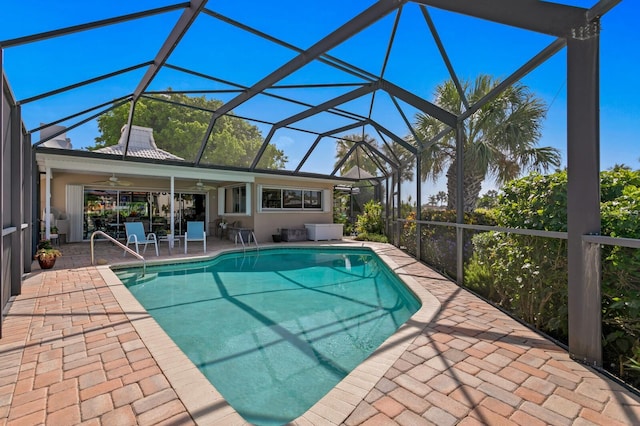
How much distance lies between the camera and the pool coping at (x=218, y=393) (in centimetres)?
221

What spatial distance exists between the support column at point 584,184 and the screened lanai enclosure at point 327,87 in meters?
0.01

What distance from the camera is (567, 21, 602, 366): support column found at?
9.32 feet

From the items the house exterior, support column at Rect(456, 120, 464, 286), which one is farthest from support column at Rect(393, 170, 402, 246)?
support column at Rect(456, 120, 464, 286)

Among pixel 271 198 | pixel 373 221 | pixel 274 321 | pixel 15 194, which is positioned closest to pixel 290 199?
pixel 271 198

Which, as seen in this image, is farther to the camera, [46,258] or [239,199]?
[239,199]

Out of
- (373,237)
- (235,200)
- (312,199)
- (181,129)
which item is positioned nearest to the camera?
(373,237)

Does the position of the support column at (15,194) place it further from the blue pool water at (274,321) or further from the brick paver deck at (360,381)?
the blue pool water at (274,321)

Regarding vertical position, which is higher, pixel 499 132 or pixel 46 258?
pixel 499 132

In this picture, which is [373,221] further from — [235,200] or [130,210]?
[130,210]

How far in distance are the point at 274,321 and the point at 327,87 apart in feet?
17.2

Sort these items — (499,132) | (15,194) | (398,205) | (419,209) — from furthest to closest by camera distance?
(398,205) < (499,132) < (419,209) < (15,194)

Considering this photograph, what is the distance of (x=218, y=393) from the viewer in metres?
2.47

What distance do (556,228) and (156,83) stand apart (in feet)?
27.0

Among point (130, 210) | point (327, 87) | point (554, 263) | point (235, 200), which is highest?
point (327, 87)
